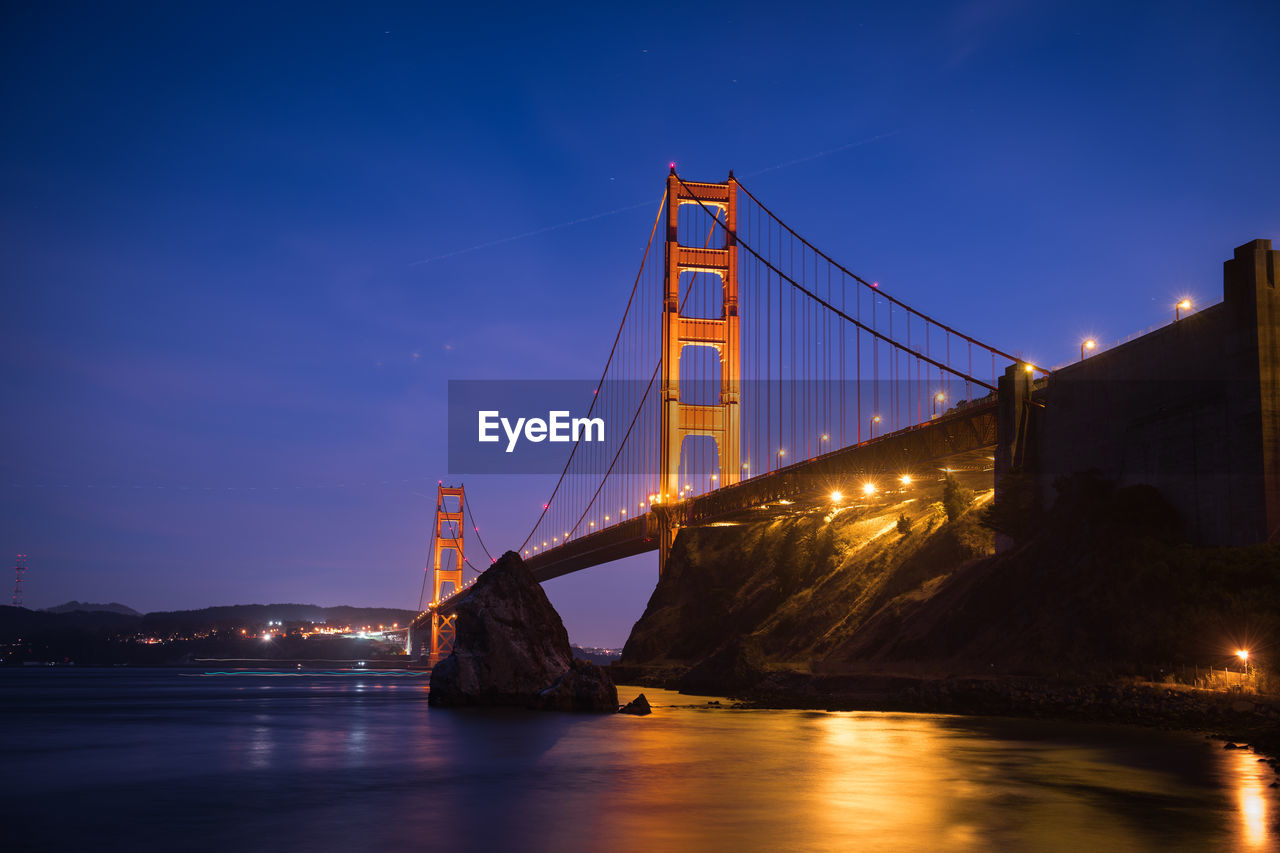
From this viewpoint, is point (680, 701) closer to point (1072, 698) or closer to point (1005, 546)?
point (1005, 546)

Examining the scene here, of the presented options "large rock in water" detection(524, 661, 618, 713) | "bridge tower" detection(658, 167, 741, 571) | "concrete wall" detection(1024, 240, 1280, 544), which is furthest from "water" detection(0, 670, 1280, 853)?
"bridge tower" detection(658, 167, 741, 571)

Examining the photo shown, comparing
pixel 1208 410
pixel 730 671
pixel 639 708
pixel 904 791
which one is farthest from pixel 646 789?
pixel 730 671

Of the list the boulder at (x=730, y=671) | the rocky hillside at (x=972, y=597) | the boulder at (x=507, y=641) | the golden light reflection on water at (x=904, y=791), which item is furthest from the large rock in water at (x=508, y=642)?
the boulder at (x=730, y=671)

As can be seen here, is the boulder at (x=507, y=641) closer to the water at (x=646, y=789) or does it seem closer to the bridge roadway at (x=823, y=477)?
the water at (x=646, y=789)

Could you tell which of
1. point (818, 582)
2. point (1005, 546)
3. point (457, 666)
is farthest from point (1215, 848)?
point (818, 582)

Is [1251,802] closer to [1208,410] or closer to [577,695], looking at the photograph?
[1208,410]

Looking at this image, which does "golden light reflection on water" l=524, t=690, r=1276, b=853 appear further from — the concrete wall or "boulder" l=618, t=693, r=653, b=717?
the concrete wall
